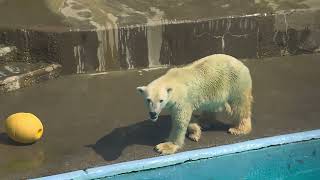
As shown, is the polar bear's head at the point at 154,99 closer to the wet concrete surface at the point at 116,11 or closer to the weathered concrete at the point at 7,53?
the wet concrete surface at the point at 116,11

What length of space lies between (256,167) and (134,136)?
1164mm

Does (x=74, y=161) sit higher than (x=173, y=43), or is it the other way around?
(x=173, y=43)

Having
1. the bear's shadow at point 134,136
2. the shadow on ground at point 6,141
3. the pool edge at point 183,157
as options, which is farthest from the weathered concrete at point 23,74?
the pool edge at point 183,157

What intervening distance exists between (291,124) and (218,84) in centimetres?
100

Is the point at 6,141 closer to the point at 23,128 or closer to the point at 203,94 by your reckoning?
the point at 23,128

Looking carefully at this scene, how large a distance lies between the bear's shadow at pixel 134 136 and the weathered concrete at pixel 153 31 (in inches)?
59.9

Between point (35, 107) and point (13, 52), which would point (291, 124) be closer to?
point (35, 107)

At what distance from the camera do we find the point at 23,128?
5.39 metres

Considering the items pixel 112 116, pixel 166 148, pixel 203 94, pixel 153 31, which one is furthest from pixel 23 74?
pixel 203 94

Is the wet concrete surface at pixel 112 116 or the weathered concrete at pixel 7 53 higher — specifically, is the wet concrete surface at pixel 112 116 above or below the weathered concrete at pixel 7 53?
below

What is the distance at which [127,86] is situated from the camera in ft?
22.6

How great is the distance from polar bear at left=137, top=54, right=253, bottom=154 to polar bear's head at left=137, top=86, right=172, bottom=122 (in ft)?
0.28

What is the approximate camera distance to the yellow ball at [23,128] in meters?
5.39

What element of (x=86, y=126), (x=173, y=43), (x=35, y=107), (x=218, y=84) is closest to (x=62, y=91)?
(x=35, y=107)
